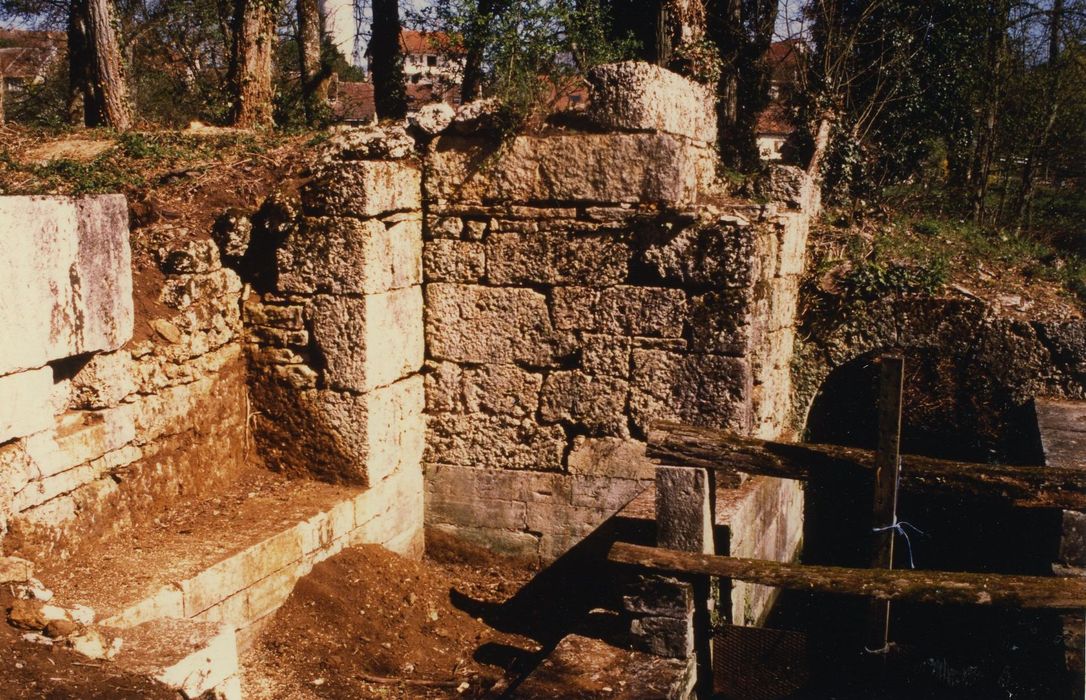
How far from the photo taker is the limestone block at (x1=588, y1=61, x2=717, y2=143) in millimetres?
5805


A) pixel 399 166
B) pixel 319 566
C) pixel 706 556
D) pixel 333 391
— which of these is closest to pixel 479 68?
pixel 399 166

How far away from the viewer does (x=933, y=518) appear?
27.2ft

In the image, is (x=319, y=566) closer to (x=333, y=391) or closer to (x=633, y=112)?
(x=333, y=391)

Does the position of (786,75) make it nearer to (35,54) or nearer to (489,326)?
(489,326)

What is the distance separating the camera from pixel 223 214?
5750mm

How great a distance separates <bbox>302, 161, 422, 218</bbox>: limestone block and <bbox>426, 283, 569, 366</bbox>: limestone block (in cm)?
77

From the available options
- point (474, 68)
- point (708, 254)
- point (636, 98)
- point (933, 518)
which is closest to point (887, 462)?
point (708, 254)

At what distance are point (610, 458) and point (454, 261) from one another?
1.70 meters

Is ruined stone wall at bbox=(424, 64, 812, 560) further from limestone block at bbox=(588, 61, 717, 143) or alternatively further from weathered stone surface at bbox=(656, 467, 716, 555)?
weathered stone surface at bbox=(656, 467, 716, 555)

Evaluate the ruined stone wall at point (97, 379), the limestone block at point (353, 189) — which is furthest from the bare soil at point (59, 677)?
the limestone block at point (353, 189)

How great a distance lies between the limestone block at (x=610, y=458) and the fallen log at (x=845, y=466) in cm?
149

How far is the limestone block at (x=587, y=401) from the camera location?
6.16 meters

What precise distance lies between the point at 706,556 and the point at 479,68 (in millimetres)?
9049

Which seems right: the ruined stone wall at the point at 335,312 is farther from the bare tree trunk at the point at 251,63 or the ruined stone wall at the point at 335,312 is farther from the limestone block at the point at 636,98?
the bare tree trunk at the point at 251,63
